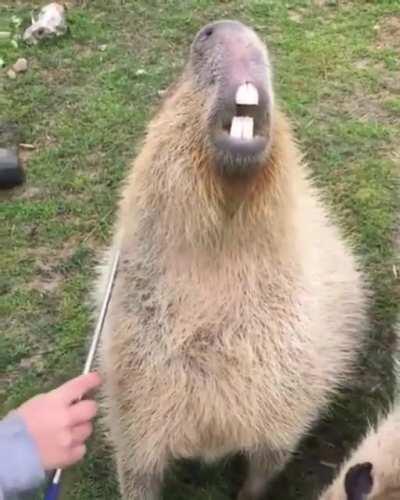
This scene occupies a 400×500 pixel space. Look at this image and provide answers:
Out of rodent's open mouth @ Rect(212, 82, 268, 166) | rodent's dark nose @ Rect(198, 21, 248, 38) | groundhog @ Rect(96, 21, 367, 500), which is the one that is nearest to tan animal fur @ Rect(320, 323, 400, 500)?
groundhog @ Rect(96, 21, 367, 500)

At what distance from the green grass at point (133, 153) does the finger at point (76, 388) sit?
88 cm

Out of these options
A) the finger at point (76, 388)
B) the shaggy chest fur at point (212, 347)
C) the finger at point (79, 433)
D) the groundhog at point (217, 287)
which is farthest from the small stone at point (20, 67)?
the finger at point (79, 433)

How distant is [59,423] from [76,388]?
0.39 feet

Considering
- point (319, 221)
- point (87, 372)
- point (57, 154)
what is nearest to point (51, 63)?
point (57, 154)

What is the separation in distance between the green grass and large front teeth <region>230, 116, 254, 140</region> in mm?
1383

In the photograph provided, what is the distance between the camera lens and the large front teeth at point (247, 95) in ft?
7.66

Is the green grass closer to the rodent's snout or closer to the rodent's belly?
the rodent's belly

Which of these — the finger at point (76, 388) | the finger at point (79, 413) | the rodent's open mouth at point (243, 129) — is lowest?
the finger at point (79, 413)

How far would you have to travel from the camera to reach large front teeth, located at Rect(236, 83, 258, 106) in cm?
234

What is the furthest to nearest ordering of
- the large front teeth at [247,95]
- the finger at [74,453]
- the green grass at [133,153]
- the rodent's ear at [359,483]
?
the green grass at [133,153], the finger at [74,453], the large front teeth at [247,95], the rodent's ear at [359,483]

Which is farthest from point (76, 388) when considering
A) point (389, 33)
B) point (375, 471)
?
point (389, 33)

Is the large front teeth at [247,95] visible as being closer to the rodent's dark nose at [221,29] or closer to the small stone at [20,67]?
the rodent's dark nose at [221,29]

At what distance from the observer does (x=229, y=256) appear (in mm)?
2586

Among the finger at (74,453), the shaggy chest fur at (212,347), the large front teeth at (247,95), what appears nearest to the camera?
the large front teeth at (247,95)
